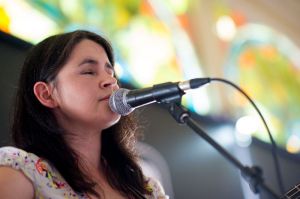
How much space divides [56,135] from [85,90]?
15 centimetres

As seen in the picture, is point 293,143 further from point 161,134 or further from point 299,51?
point 161,134

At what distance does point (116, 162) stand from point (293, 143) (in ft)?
6.65

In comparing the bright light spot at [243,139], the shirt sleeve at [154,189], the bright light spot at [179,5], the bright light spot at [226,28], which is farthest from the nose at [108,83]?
the bright light spot at [226,28]

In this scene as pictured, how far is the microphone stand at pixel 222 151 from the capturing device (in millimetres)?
766

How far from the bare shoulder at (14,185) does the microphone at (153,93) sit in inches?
10.2

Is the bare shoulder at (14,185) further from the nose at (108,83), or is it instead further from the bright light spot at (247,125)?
the bright light spot at (247,125)

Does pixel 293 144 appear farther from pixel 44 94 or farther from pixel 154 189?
pixel 44 94

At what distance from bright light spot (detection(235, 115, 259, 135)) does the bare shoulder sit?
1.74 m

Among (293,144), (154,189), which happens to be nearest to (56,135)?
(154,189)

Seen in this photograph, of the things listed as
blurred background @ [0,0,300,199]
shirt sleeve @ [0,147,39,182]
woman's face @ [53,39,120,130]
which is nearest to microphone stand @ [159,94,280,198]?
woman's face @ [53,39,120,130]

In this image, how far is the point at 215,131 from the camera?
2.41 metres

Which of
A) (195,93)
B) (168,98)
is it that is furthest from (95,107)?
(195,93)

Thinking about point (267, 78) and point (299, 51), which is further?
point (299, 51)

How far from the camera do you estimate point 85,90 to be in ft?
3.59
